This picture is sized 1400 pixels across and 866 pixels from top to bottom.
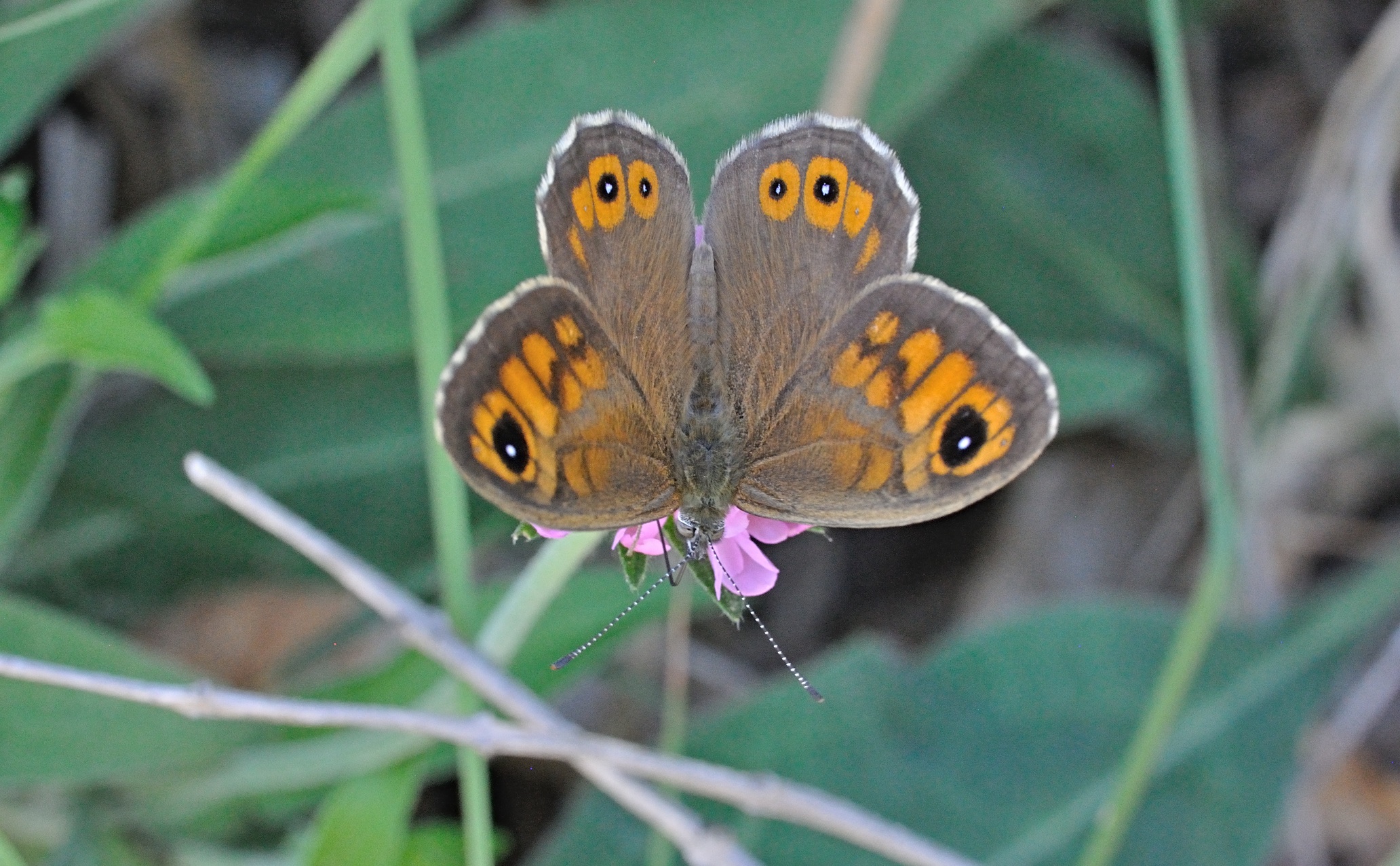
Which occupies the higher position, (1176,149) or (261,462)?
(261,462)

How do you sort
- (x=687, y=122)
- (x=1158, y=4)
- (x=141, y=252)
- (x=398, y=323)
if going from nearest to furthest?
(x=1158, y=4), (x=141, y=252), (x=398, y=323), (x=687, y=122)

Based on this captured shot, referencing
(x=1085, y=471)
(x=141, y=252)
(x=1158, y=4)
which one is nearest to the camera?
(x=1158, y=4)

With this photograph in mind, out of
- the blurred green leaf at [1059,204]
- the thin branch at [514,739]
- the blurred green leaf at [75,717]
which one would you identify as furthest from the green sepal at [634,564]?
the blurred green leaf at [1059,204]

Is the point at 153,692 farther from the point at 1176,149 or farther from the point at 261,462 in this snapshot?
the point at 1176,149

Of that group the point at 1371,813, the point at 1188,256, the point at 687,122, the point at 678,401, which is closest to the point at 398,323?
the point at 687,122

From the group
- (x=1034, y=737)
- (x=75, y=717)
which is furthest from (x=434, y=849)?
(x=1034, y=737)

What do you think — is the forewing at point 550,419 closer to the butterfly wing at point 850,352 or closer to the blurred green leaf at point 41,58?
the butterfly wing at point 850,352

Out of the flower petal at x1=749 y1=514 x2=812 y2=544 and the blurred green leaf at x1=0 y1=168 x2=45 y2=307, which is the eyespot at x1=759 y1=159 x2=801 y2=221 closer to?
the flower petal at x1=749 y1=514 x2=812 y2=544

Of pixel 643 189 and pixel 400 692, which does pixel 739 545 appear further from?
pixel 400 692
